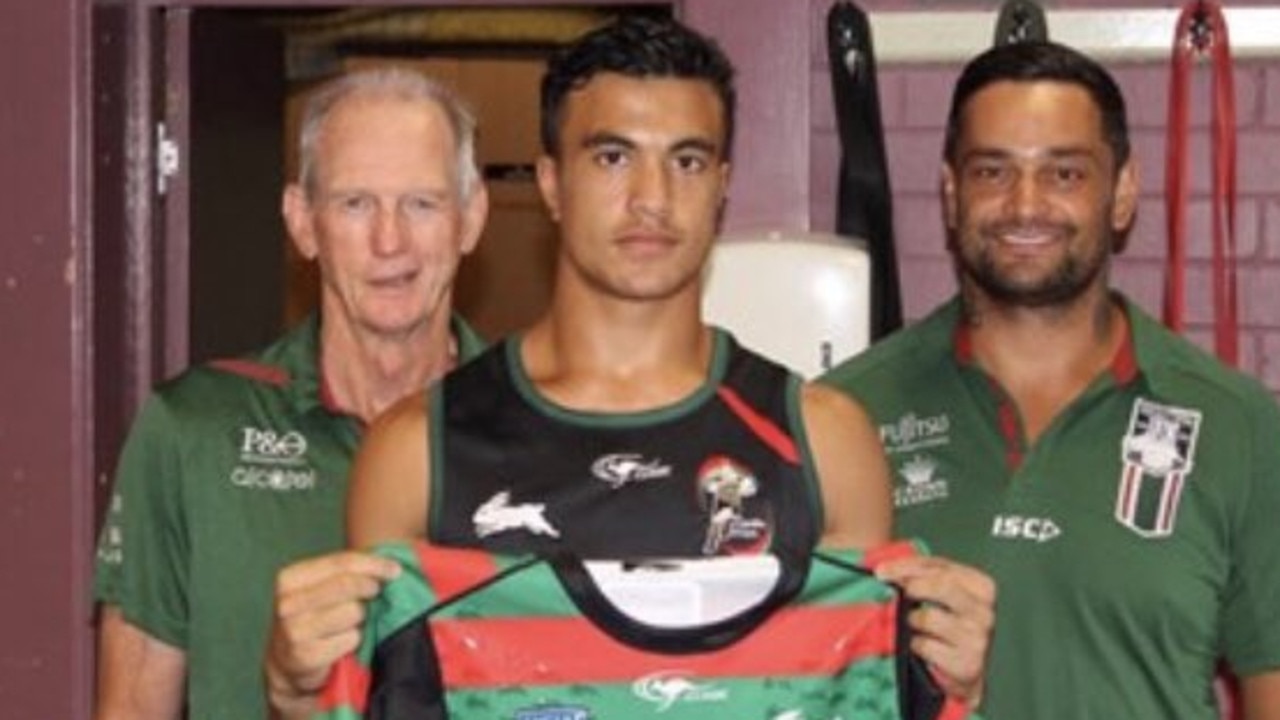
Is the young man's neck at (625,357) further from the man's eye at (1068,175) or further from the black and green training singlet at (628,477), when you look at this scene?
the man's eye at (1068,175)

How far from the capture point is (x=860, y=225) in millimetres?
3738

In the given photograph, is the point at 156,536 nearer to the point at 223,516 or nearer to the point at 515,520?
the point at 223,516

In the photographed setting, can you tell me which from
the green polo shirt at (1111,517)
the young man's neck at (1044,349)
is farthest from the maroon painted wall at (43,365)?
the young man's neck at (1044,349)

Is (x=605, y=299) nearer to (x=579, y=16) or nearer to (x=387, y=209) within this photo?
(x=387, y=209)

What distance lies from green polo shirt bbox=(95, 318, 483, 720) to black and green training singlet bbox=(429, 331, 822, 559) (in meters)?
0.42

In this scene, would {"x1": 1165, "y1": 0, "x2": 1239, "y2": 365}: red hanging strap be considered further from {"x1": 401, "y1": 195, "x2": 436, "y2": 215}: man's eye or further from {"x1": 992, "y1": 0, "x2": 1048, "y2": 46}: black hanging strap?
{"x1": 401, "y1": 195, "x2": 436, "y2": 215}: man's eye

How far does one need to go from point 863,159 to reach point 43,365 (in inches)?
53.5

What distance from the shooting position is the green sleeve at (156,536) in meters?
2.88

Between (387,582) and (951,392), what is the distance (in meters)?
1.04

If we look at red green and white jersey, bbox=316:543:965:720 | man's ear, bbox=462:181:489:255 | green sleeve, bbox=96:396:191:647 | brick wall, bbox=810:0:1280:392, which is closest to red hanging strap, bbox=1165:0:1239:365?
brick wall, bbox=810:0:1280:392

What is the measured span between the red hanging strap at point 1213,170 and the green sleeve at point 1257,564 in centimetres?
58

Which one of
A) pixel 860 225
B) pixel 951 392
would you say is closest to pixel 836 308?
pixel 860 225

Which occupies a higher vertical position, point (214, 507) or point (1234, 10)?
point (1234, 10)

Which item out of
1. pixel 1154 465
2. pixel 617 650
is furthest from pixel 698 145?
pixel 1154 465
